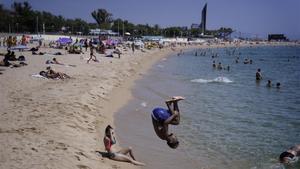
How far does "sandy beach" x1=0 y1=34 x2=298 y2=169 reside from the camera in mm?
7102

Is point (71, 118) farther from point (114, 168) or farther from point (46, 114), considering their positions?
point (114, 168)

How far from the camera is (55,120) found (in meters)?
9.70

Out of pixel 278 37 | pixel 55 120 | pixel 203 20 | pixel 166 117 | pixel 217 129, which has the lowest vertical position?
pixel 217 129

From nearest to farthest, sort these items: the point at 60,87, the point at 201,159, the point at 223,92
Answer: the point at 201,159, the point at 60,87, the point at 223,92

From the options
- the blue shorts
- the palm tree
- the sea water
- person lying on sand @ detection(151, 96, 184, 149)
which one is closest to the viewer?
person lying on sand @ detection(151, 96, 184, 149)

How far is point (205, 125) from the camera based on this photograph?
12664 millimetres

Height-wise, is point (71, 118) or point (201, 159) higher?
point (71, 118)

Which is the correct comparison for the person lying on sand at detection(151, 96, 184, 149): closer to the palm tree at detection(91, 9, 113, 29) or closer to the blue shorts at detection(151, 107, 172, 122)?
the blue shorts at detection(151, 107, 172, 122)

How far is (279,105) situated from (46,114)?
11.8 m

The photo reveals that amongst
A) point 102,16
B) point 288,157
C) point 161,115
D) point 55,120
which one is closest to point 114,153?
point 55,120

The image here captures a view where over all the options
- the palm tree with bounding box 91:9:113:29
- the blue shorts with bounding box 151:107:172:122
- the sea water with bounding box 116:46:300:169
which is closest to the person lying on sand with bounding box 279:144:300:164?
the sea water with bounding box 116:46:300:169

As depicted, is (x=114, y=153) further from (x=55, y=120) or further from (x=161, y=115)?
(x=161, y=115)

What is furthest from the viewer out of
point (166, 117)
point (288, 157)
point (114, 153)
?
point (288, 157)

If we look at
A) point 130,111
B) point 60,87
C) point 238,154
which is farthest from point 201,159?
point 60,87
